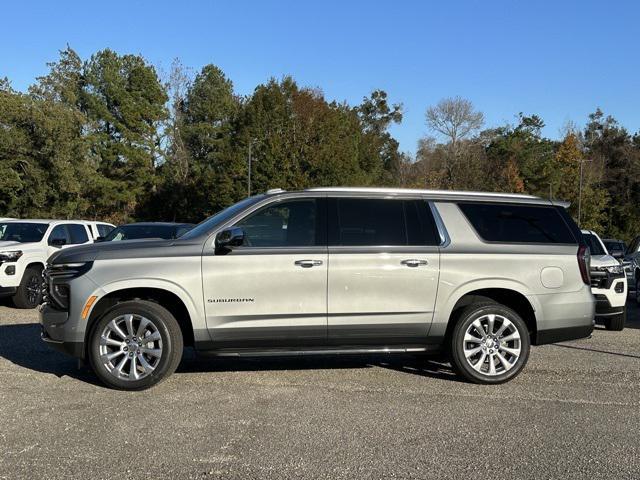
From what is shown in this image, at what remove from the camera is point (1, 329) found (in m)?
9.16

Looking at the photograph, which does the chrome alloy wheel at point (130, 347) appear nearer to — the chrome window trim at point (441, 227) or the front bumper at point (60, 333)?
the front bumper at point (60, 333)

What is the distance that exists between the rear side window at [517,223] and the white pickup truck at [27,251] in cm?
733

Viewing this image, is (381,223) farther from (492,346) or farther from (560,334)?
(560,334)

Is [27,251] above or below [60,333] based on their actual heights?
above

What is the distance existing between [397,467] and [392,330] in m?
Answer: 2.04

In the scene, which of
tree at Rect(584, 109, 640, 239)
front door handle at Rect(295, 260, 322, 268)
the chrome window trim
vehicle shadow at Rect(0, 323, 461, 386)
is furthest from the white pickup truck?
tree at Rect(584, 109, 640, 239)

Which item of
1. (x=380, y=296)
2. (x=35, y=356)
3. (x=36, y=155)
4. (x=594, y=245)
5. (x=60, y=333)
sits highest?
(x=36, y=155)

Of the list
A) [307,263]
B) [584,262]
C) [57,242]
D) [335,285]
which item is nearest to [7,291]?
[57,242]

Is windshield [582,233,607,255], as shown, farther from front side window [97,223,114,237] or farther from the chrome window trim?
front side window [97,223,114,237]

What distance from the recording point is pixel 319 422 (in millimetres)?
5090

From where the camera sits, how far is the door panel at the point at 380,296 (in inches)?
236

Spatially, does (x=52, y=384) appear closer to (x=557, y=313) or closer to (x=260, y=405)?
(x=260, y=405)

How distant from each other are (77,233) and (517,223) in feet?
31.6

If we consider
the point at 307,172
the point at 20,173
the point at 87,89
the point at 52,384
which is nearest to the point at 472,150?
the point at 307,172
